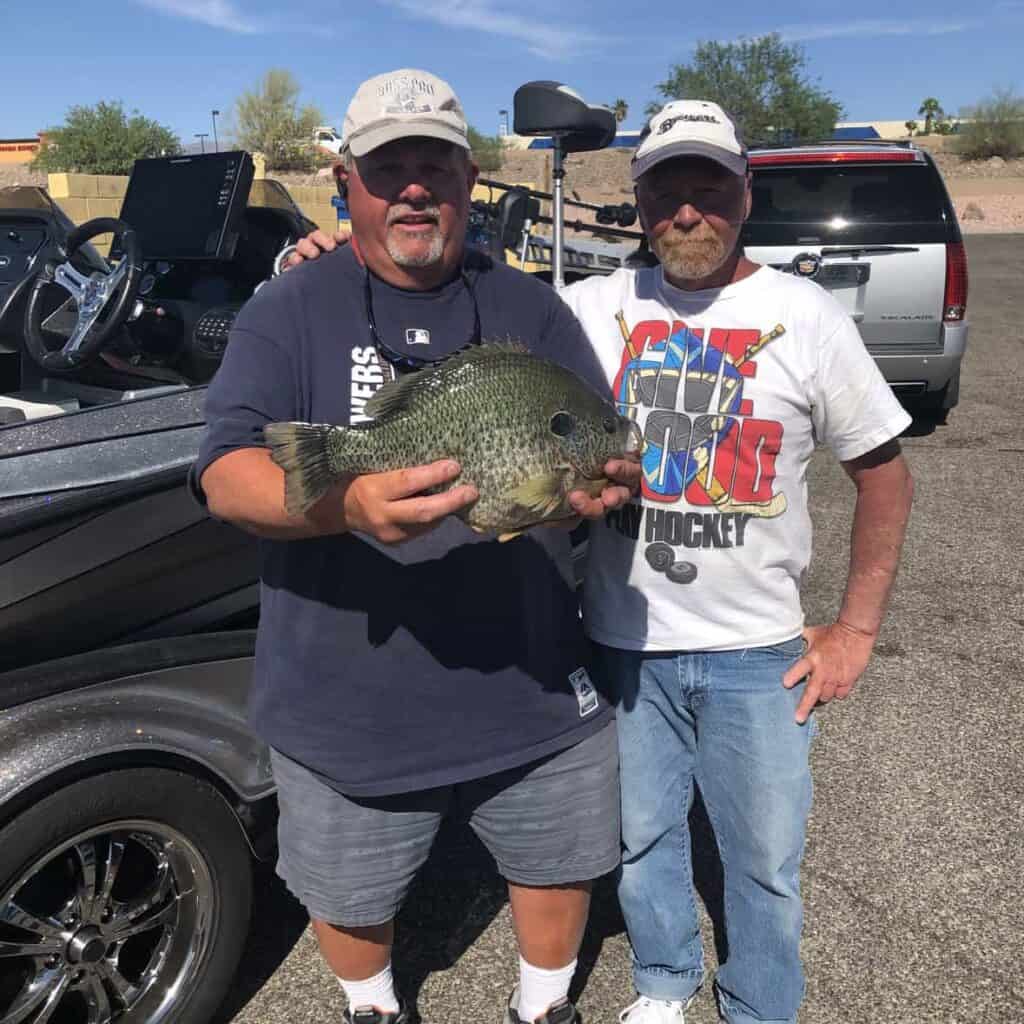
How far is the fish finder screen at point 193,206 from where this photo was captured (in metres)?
3.90

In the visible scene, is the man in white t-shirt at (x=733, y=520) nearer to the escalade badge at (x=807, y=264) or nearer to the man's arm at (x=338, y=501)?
the man's arm at (x=338, y=501)

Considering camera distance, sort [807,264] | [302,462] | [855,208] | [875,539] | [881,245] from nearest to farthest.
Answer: [302,462] < [875,539] < [807,264] < [881,245] < [855,208]

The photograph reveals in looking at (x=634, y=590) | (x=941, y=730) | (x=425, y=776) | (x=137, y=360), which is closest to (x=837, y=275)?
(x=941, y=730)

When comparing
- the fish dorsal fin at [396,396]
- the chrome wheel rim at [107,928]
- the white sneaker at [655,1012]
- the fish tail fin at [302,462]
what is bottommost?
the white sneaker at [655,1012]

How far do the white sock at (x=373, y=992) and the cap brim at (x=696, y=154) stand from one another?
1.87 metres

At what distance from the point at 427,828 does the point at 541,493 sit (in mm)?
866

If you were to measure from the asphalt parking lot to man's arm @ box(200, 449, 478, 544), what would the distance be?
4.95 feet

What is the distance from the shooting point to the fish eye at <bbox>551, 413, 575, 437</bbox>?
1.63 metres

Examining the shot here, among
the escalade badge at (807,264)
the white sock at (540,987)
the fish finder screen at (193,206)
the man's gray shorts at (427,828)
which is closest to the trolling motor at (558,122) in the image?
the fish finder screen at (193,206)

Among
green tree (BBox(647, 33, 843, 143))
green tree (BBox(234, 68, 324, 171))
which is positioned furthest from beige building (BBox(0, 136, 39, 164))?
green tree (BBox(647, 33, 843, 143))

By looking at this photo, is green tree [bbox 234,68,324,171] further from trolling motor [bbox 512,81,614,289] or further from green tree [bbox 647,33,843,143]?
trolling motor [bbox 512,81,614,289]

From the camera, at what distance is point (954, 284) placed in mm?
7285

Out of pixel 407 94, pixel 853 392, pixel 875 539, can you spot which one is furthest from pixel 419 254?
pixel 875 539

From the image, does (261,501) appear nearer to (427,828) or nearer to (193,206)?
(427,828)
